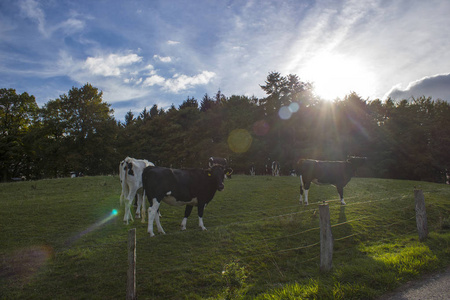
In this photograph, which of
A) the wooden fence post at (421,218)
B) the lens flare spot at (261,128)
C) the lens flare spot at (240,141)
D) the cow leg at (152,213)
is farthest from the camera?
the lens flare spot at (261,128)

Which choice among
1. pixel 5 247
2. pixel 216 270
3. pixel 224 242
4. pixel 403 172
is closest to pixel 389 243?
pixel 224 242

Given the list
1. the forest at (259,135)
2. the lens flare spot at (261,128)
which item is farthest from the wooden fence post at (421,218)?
the lens flare spot at (261,128)

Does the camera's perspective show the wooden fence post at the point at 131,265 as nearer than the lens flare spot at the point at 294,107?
Yes

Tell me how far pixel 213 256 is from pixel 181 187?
10.3 feet

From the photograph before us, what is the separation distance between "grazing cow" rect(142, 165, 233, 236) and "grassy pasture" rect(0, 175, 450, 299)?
31.1 inches

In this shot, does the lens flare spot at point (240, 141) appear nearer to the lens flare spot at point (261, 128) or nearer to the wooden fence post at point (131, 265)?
the lens flare spot at point (261, 128)

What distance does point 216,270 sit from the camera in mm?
6672

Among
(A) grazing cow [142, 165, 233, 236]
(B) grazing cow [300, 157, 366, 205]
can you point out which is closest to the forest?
(B) grazing cow [300, 157, 366, 205]

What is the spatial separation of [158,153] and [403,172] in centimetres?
4334

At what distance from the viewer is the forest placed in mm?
42250

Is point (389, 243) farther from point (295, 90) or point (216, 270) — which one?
point (295, 90)

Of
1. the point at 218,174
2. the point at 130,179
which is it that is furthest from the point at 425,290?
the point at 130,179

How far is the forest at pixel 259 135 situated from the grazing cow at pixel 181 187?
34791mm

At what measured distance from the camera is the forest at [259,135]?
42.2 metres
